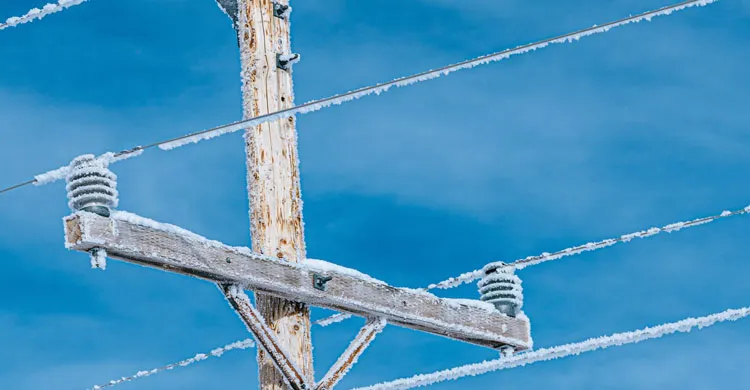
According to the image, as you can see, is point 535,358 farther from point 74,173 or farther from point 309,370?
point 74,173

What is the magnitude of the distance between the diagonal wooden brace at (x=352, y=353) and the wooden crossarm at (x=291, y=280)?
8 cm

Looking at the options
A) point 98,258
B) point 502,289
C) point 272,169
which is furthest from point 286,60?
point 98,258

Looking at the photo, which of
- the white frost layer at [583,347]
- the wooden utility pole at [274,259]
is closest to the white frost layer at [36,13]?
the wooden utility pole at [274,259]

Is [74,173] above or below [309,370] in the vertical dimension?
above

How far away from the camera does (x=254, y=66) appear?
1057 cm

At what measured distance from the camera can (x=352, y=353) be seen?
9.96 metres

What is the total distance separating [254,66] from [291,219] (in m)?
1.09

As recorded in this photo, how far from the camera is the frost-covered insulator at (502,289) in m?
10.9

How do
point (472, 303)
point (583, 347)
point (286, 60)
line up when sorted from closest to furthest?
1. point (583, 347)
2. point (286, 60)
3. point (472, 303)

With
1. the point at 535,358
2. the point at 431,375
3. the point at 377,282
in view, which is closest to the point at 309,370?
the point at 377,282

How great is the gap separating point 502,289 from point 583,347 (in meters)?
2.97

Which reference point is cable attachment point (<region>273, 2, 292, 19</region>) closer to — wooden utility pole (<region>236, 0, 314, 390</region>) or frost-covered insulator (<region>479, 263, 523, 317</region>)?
wooden utility pole (<region>236, 0, 314, 390</region>)

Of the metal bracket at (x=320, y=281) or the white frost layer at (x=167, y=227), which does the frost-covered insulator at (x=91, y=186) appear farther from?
the metal bracket at (x=320, y=281)

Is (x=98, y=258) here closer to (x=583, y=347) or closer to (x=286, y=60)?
(x=286, y=60)
